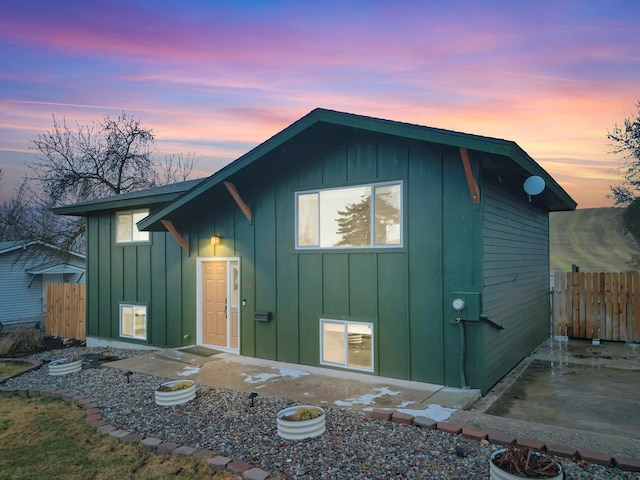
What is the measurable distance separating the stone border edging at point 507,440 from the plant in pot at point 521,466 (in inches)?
20.3

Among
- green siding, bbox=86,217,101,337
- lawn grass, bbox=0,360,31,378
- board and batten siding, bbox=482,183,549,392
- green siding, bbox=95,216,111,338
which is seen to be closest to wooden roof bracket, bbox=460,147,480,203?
board and batten siding, bbox=482,183,549,392

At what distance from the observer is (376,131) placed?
5777 millimetres

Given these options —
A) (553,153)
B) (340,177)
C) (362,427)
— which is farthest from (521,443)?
(553,153)

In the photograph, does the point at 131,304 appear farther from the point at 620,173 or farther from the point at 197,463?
the point at 620,173

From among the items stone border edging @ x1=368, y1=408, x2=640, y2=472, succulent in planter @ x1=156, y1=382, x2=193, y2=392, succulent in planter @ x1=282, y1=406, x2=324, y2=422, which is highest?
succulent in planter @ x1=282, y1=406, x2=324, y2=422

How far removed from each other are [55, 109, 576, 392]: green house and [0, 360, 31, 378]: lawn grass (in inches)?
94.2

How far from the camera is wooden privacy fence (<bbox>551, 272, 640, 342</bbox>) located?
9.59 metres

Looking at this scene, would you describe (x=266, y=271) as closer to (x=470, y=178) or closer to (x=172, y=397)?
(x=172, y=397)

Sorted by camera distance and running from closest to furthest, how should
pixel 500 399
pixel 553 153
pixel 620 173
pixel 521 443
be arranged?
pixel 521 443 → pixel 500 399 → pixel 553 153 → pixel 620 173

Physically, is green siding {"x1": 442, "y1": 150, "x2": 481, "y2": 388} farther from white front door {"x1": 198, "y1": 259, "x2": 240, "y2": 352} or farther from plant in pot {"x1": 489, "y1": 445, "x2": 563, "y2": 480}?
white front door {"x1": 198, "y1": 259, "x2": 240, "y2": 352}

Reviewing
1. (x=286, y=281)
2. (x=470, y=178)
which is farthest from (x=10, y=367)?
(x=470, y=178)

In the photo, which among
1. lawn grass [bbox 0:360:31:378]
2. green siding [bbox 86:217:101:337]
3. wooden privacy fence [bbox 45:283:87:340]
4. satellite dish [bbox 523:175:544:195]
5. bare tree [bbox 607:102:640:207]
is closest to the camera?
satellite dish [bbox 523:175:544:195]

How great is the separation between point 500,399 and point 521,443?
201cm

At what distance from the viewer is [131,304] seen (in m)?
9.93
